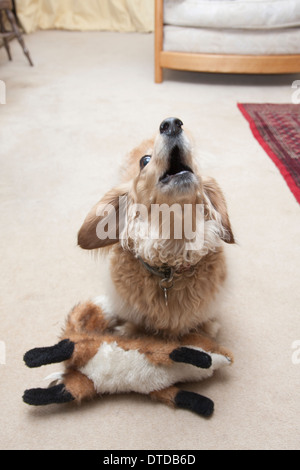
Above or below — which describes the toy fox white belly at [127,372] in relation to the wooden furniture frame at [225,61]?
below

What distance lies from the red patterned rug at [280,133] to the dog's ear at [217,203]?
88 cm

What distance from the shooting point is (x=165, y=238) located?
105 centimetres

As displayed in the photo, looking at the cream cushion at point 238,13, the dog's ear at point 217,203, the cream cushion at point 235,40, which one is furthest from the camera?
the cream cushion at point 235,40

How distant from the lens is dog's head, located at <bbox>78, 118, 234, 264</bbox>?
0.98m

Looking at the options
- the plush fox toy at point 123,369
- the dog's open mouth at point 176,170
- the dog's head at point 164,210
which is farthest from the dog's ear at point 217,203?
the plush fox toy at point 123,369

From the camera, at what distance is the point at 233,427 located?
1.00 metres

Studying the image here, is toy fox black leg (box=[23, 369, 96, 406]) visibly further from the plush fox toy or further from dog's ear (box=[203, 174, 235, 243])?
dog's ear (box=[203, 174, 235, 243])

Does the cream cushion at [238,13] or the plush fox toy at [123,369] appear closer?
the plush fox toy at [123,369]

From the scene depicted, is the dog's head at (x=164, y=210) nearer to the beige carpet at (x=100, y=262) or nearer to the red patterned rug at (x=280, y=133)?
the beige carpet at (x=100, y=262)

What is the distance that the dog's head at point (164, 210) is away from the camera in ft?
3.21

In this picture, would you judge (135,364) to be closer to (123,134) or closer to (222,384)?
(222,384)

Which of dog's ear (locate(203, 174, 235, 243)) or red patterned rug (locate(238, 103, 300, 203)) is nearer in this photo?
dog's ear (locate(203, 174, 235, 243))

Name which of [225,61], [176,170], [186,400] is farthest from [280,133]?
[186,400]

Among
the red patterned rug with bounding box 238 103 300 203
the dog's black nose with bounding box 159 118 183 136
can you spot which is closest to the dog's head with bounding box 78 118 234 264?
the dog's black nose with bounding box 159 118 183 136
